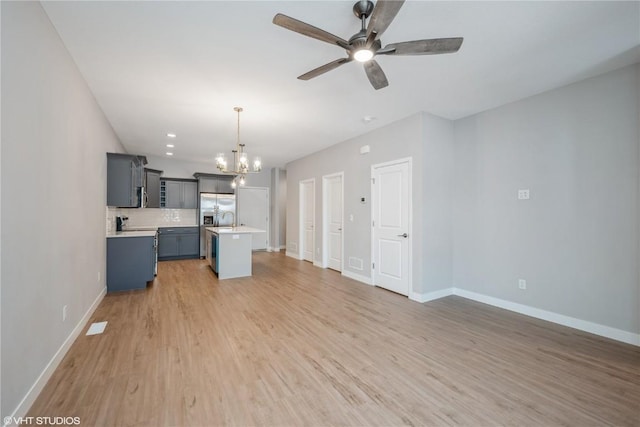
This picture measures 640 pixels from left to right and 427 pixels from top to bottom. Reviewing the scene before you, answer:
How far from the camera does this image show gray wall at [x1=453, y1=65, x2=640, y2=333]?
279 centimetres

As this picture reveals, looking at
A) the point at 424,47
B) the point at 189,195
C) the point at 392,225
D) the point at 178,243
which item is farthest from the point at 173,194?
the point at 424,47

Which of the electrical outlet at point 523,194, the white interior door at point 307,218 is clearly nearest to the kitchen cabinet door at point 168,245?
the white interior door at point 307,218

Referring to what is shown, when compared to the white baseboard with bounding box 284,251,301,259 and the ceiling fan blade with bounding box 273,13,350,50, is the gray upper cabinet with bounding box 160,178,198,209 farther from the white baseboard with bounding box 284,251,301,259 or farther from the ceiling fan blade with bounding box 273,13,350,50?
the ceiling fan blade with bounding box 273,13,350,50

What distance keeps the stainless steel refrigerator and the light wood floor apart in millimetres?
4034

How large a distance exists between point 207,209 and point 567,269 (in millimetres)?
7628

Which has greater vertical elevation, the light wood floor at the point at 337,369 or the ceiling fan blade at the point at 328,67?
the ceiling fan blade at the point at 328,67

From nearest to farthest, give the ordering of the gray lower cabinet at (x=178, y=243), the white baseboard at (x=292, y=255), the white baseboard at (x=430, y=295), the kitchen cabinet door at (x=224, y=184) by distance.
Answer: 1. the white baseboard at (x=430, y=295)
2. the gray lower cabinet at (x=178, y=243)
3. the white baseboard at (x=292, y=255)
4. the kitchen cabinet door at (x=224, y=184)

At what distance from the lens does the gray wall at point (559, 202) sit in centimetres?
279

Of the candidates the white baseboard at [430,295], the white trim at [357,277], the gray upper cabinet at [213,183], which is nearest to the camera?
the white baseboard at [430,295]

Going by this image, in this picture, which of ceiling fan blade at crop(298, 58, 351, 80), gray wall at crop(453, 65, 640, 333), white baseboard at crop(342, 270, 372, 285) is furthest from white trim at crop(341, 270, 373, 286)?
ceiling fan blade at crop(298, 58, 351, 80)

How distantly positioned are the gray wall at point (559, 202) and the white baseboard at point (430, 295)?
0.30 meters

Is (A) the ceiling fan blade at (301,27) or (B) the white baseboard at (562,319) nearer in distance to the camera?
(A) the ceiling fan blade at (301,27)

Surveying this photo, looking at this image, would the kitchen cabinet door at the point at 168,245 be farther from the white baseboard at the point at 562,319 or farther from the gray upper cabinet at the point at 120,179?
the white baseboard at the point at 562,319

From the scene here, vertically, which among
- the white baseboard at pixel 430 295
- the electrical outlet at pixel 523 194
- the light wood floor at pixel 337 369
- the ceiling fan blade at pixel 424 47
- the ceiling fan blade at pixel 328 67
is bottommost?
the light wood floor at pixel 337 369
